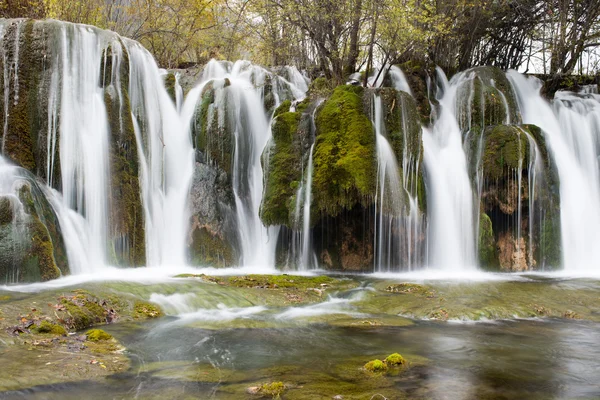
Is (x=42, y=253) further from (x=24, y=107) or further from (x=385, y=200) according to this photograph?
(x=385, y=200)

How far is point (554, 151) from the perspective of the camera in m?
16.2

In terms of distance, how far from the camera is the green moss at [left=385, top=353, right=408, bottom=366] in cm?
592

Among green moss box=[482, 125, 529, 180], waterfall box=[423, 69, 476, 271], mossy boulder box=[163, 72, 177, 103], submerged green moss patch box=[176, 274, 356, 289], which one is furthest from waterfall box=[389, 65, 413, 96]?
submerged green moss patch box=[176, 274, 356, 289]

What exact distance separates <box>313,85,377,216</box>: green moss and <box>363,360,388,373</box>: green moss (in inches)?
290

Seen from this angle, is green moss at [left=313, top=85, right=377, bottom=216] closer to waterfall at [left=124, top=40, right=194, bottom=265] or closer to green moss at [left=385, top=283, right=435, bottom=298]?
green moss at [left=385, top=283, right=435, bottom=298]

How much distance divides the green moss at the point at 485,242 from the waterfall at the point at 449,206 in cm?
22

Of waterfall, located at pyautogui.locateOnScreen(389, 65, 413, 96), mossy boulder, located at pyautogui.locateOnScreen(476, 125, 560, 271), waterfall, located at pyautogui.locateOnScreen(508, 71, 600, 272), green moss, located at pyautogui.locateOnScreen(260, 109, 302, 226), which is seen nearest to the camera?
green moss, located at pyautogui.locateOnScreen(260, 109, 302, 226)

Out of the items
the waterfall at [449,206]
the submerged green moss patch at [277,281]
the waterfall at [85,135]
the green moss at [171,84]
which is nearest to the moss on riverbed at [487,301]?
the submerged green moss patch at [277,281]

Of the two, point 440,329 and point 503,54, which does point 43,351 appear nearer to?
point 440,329

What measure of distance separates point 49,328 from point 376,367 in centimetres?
430

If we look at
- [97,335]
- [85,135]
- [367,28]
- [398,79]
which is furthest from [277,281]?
[367,28]

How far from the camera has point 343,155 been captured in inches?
519

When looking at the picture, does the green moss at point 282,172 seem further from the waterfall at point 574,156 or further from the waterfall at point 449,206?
the waterfall at point 574,156

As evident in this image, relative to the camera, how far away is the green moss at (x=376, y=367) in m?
5.69
